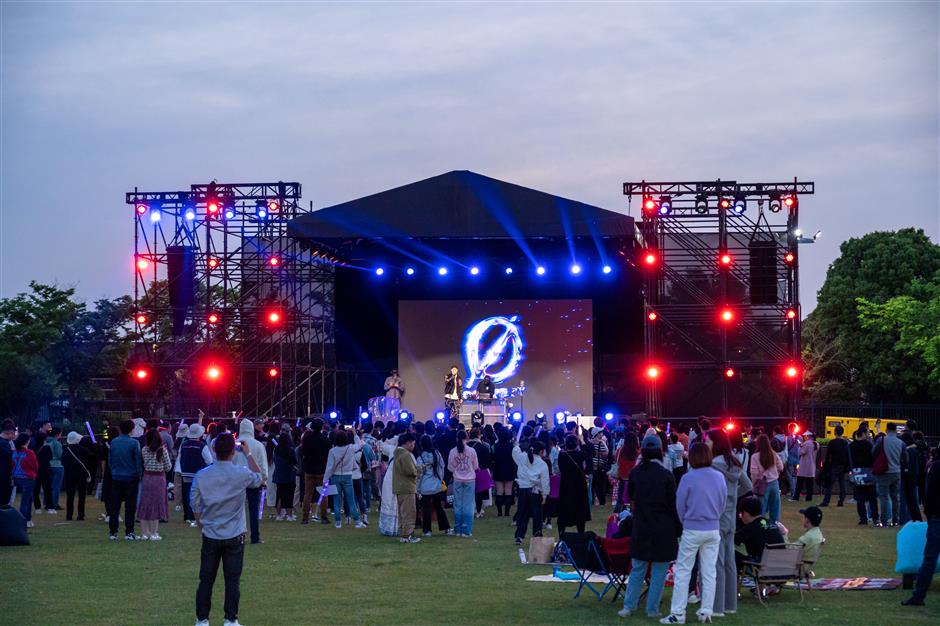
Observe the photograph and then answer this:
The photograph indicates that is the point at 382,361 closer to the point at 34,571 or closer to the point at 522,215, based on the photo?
the point at 522,215

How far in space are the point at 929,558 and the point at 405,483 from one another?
23.3 ft

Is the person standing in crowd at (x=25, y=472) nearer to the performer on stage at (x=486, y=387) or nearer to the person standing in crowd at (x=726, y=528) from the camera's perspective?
the person standing in crowd at (x=726, y=528)

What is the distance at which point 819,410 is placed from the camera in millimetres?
42438

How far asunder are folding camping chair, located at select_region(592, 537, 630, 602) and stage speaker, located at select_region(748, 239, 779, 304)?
21244 mm

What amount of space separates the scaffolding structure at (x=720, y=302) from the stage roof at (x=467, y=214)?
150 centimetres

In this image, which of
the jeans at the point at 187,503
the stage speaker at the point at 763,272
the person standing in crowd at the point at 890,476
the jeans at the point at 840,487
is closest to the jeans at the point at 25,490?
the jeans at the point at 187,503

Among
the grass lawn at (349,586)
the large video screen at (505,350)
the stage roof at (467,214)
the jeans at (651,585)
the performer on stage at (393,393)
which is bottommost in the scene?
the grass lawn at (349,586)

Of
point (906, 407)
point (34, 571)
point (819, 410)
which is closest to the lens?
point (34, 571)

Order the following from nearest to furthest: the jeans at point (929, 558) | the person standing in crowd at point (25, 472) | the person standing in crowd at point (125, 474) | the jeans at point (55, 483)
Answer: the jeans at point (929, 558) → the person standing in crowd at point (125, 474) → the person standing in crowd at point (25, 472) → the jeans at point (55, 483)

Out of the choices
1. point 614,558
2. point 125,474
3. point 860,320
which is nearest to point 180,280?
point 125,474

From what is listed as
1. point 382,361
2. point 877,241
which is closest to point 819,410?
point 877,241

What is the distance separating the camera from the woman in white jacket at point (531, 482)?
50.4ft

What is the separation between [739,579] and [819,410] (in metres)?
32.0

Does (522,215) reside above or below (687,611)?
above
